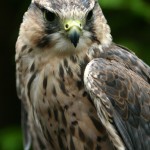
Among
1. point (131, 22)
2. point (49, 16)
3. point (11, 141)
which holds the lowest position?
point (11, 141)

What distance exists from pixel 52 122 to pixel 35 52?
1.58 feet

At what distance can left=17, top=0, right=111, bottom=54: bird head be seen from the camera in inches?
208

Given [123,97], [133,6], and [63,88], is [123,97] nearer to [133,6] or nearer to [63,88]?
[63,88]

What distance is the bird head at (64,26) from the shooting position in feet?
17.4

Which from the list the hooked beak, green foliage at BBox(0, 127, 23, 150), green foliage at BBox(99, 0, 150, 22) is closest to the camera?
the hooked beak

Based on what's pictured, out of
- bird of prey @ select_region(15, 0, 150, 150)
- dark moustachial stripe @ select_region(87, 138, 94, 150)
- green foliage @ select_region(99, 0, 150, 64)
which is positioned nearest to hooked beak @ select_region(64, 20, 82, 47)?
bird of prey @ select_region(15, 0, 150, 150)

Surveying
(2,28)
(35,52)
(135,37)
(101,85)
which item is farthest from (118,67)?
(2,28)

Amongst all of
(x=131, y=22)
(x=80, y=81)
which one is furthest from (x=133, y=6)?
(x=80, y=81)

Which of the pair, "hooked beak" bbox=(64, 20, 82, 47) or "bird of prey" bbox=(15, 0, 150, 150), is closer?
"hooked beak" bbox=(64, 20, 82, 47)

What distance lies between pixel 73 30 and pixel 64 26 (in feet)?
0.39

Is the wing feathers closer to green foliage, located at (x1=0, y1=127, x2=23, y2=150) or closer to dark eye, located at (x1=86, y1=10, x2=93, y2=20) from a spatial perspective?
dark eye, located at (x1=86, y1=10, x2=93, y2=20)

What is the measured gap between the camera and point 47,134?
5.63 metres

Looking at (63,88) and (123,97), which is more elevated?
(123,97)

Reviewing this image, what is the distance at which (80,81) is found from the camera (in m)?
5.50
